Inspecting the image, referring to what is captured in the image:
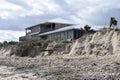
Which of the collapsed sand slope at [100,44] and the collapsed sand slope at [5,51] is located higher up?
the collapsed sand slope at [100,44]

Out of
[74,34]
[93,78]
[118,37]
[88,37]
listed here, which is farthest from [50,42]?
[93,78]

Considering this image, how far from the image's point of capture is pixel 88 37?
43.9 meters

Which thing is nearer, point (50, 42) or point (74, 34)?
point (50, 42)

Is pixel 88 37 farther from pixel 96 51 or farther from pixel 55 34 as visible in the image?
pixel 55 34

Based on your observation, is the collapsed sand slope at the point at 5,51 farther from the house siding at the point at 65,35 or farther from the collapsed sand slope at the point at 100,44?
the collapsed sand slope at the point at 100,44

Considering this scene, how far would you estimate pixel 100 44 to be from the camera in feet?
130

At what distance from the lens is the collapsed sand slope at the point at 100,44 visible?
36.6m

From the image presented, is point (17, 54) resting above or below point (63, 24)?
below

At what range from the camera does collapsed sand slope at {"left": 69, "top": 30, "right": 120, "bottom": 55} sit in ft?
120

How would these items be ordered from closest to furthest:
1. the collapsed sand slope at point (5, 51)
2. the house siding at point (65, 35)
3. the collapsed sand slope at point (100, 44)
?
the collapsed sand slope at point (100, 44)
the house siding at point (65, 35)
the collapsed sand slope at point (5, 51)

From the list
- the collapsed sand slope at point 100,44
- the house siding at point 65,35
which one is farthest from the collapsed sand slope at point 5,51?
the collapsed sand slope at point 100,44

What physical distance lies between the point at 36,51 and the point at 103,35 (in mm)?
16224

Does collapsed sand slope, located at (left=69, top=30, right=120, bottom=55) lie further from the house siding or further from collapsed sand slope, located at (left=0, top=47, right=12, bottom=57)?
collapsed sand slope, located at (left=0, top=47, right=12, bottom=57)

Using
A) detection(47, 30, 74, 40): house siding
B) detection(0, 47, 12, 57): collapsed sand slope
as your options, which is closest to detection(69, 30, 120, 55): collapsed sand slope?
detection(47, 30, 74, 40): house siding
